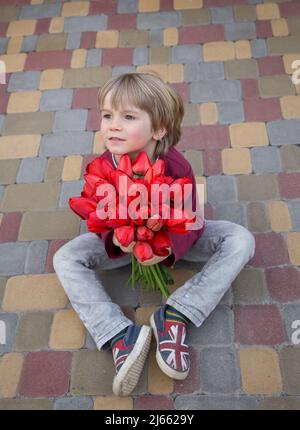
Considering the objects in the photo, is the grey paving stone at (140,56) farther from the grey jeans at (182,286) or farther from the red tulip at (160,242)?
the red tulip at (160,242)

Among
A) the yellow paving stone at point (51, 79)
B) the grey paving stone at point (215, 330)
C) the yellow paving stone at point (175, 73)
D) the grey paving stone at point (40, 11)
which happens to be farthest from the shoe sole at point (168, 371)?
the grey paving stone at point (40, 11)

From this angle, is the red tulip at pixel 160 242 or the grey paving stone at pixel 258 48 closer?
the red tulip at pixel 160 242

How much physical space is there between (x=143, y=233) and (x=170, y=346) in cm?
45

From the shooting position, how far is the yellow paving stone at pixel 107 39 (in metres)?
2.27

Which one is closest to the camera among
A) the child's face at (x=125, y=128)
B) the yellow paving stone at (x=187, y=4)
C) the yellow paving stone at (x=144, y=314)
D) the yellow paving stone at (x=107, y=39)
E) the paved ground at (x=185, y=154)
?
the child's face at (x=125, y=128)

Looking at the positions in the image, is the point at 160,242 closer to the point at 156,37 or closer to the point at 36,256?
the point at 36,256

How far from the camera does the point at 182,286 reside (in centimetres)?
137

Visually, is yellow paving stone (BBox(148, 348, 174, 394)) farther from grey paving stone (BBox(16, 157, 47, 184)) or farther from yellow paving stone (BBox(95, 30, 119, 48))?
yellow paving stone (BBox(95, 30, 119, 48))

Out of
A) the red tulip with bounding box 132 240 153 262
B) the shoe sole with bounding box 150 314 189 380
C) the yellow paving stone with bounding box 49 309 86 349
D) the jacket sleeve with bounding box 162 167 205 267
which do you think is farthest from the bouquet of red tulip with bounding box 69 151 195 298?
the yellow paving stone with bounding box 49 309 86 349

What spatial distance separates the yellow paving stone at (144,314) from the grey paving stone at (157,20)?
151cm

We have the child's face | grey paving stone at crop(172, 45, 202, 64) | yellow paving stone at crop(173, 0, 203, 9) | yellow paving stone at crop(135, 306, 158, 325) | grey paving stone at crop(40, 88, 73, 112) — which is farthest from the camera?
yellow paving stone at crop(173, 0, 203, 9)

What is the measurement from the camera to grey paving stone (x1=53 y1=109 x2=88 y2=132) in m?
1.97

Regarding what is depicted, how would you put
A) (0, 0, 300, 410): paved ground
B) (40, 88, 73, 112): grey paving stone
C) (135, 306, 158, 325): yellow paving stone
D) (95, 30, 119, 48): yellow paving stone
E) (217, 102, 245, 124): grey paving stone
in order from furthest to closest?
(95, 30, 119, 48): yellow paving stone, (40, 88, 73, 112): grey paving stone, (217, 102, 245, 124): grey paving stone, (135, 306, 158, 325): yellow paving stone, (0, 0, 300, 410): paved ground

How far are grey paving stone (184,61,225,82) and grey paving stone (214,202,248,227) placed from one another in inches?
28.0
